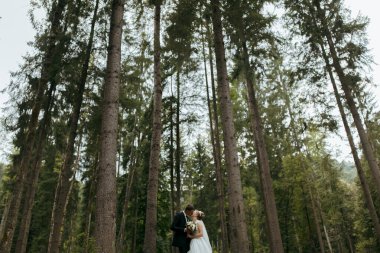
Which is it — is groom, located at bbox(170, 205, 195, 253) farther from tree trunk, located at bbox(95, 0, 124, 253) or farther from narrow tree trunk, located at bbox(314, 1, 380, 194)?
narrow tree trunk, located at bbox(314, 1, 380, 194)

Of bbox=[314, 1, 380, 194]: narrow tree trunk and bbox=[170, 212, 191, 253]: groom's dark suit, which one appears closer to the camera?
bbox=[170, 212, 191, 253]: groom's dark suit

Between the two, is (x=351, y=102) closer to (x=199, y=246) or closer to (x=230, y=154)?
(x=230, y=154)

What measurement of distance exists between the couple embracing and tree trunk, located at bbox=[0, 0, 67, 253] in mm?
6406

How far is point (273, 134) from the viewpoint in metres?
24.7

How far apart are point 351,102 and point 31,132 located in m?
12.5

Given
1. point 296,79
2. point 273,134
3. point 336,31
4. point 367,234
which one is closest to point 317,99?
point 296,79

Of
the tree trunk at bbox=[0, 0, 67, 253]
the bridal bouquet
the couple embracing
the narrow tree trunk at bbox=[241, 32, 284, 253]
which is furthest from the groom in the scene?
the tree trunk at bbox=[0, 0, 67, 253]

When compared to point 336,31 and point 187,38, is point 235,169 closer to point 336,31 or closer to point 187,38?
point 187,38

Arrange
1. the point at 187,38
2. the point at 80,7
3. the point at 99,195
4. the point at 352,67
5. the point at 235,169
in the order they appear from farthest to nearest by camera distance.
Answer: the point at 352,67
the point at 80,7
the point at 187,38
the point at 235,169
the point at 99,195

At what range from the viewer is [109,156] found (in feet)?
20.2

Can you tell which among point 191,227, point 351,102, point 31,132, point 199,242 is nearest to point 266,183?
point 351,102

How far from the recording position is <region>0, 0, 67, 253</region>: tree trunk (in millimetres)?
9812

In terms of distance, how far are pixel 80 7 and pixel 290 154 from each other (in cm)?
1854

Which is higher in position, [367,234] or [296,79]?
[296,79]
